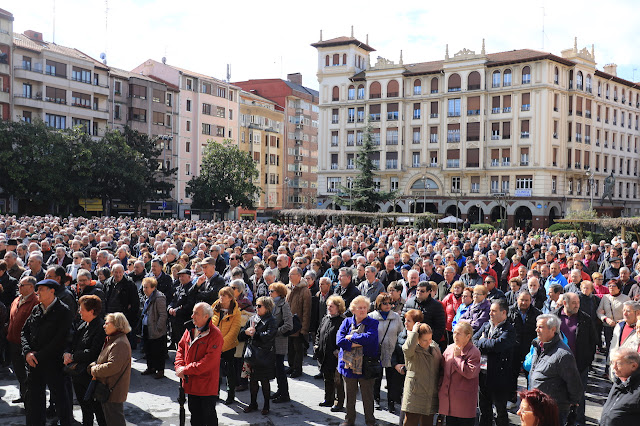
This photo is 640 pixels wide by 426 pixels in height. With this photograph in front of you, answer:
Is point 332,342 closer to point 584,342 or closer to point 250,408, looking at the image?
point 250,408

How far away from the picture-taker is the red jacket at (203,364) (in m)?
6.48

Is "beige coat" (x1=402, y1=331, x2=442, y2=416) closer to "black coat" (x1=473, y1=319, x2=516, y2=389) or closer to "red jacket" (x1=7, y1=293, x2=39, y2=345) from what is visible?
"black coat" (x1=473, y1=319, x2=516, y2=389)

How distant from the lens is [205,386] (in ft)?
21.4

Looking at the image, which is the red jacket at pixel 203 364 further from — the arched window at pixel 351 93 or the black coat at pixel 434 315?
the arched window at pixel 351 93

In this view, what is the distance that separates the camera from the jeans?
21.6 feet

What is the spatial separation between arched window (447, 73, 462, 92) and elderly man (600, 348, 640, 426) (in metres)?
61.2

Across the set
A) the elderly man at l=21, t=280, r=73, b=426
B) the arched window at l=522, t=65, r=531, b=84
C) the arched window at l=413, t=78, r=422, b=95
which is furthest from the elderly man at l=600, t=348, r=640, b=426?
the arched window at l=413, t=78, r=422, b=95

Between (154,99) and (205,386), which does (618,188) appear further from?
(205,386)

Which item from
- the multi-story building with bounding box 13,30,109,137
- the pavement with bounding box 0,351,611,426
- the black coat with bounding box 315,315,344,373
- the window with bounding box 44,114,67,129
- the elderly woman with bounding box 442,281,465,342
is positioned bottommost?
the pavement with bounding box 0,351,611,426

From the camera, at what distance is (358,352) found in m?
7.38

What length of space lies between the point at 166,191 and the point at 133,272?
176 feet

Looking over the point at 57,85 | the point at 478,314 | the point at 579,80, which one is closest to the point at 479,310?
the point at 478,314

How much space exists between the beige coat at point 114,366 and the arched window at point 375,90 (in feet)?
210

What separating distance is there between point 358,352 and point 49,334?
360 cm
